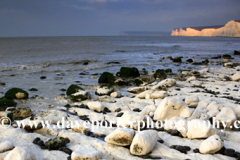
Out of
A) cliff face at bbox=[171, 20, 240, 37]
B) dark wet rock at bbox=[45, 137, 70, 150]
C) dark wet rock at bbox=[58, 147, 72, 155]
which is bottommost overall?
dark wet rock at bbox=[58, 147, 72, 155]

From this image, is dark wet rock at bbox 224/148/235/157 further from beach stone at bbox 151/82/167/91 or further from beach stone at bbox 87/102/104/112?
beach stone at bbox 151/82/167/91

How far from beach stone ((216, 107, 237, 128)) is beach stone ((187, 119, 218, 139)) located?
973 mm

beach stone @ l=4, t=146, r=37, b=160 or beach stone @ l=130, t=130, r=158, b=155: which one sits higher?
beach stone @ l=4, t=146, r=37, b=160

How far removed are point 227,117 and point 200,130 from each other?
4.62ft

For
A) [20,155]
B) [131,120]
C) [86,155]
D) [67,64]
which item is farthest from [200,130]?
[67,64]

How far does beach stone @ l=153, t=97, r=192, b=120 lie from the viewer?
17.7 ft

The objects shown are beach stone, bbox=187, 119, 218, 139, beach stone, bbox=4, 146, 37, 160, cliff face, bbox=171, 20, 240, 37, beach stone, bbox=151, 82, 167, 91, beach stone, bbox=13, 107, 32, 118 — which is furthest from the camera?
cliff face, bbox=171, 20, 240, 37

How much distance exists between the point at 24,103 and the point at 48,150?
3.98 m

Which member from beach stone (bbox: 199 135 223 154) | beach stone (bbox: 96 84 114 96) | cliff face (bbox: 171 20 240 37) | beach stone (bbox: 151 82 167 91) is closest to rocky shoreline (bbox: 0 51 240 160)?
beach stone (bbox: 199 135 223 154)

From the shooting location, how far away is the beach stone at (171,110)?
213 inches

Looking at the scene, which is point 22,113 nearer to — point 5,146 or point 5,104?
point 5,104

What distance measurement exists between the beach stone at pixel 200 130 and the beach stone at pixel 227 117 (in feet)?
3.19

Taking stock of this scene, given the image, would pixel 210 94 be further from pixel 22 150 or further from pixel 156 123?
pixel 22 150

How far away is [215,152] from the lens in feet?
12.3
